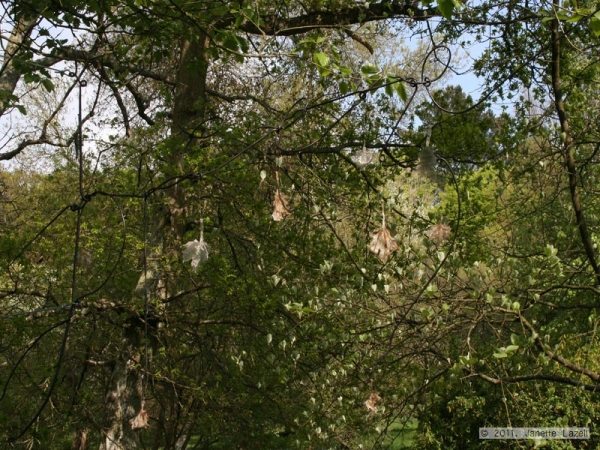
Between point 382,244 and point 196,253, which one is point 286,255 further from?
point 382,244

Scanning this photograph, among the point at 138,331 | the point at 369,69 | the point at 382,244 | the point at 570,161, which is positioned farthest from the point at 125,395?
the point at 382,244

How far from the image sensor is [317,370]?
5176mm

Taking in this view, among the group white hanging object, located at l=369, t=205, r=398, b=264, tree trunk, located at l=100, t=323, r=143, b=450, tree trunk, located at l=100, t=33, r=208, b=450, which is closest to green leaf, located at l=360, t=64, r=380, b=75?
white hanging object, located at l=369, t=205, r=398, b=264

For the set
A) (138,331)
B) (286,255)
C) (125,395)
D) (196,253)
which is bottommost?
(125,395)

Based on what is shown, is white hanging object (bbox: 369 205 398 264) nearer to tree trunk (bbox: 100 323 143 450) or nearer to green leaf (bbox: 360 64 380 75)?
green leaf (bbox: 360 64 380 75)

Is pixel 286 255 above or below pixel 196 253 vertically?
above

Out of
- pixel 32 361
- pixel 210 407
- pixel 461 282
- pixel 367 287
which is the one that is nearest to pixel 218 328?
pixel 210 407

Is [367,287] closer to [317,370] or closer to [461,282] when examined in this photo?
[461,282]

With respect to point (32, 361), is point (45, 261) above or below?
above

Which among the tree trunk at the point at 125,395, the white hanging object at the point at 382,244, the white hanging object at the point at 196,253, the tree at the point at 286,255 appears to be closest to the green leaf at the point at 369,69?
the white hanging object at the point at 382,244

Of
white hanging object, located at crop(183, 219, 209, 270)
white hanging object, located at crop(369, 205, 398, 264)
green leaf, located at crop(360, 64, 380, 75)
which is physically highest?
green leaf, located at crop(360, 64, 380, 75)

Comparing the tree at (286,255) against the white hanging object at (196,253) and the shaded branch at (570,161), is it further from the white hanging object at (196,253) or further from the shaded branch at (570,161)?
the white hanging object at (196,253)

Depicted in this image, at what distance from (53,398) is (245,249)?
2231 mm

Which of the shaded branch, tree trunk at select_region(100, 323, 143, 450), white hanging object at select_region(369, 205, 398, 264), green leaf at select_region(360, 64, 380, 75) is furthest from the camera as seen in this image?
tree trunk at select_region(100, 323, 143, 450)
